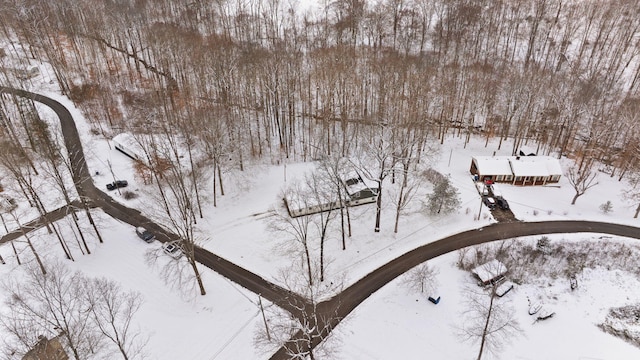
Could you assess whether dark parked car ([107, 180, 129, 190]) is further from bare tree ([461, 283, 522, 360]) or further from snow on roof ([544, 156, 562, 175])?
snow on roof ([544, 156, 562, 175])

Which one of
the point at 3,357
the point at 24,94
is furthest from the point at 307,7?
the point at 3,357

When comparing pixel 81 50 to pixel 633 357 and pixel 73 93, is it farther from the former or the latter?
pixel 633 357

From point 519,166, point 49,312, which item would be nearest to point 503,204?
point 519,166

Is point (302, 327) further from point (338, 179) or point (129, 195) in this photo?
point (129, 195)

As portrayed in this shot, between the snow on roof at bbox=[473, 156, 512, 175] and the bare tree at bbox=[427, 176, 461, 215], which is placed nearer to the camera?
the bare tree at bbox=[427, 176, 461, 215]

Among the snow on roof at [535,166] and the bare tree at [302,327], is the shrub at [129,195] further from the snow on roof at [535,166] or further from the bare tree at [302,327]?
the snow on roof at [535,166]

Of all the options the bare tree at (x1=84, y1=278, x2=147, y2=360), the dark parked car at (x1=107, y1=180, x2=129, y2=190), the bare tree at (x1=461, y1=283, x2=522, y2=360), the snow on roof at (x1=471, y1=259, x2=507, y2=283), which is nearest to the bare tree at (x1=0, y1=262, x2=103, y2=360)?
the bare tree at (x1=84, y1=278, x2=147, y2=360)
